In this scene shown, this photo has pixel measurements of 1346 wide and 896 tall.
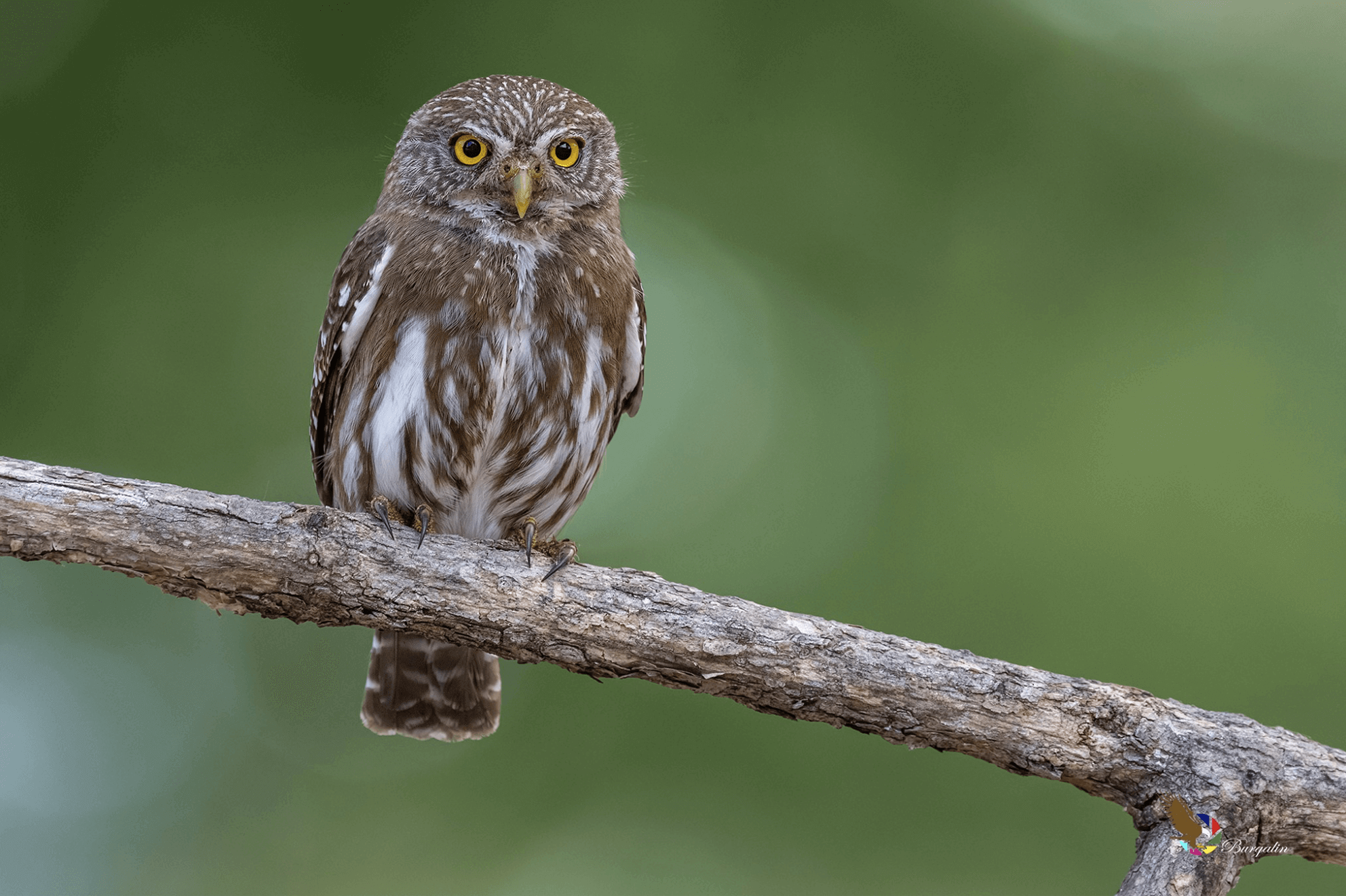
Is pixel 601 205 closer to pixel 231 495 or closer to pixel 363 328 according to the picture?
pixel 363 328

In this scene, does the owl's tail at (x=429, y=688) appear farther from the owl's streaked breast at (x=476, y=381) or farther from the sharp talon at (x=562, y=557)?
the sharp talon at (x=562, y=557)

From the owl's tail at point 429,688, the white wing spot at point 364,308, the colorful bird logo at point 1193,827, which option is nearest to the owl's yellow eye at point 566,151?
the white wing spot at point 364,308

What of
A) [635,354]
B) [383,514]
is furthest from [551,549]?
[635,354]

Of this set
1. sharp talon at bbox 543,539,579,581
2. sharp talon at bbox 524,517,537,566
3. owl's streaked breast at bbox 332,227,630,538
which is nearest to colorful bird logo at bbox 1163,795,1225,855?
sharp talon at bbox 543,539,579,581

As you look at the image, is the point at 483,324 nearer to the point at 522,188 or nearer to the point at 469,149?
the point at 522,188

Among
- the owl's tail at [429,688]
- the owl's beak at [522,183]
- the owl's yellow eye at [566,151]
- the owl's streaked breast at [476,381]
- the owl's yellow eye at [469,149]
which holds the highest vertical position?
the owl's yellow eye at [566,151]

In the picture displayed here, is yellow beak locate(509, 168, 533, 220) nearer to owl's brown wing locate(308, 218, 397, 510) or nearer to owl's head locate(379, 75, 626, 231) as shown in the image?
owl's head locate(379, 75, 626, 231)
